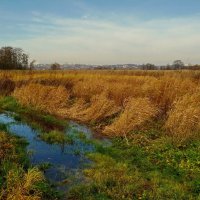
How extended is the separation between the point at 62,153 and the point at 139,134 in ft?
9.77

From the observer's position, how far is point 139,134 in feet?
38.1

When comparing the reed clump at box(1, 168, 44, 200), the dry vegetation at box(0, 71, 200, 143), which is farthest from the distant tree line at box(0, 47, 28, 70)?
the reed clump at box(1, 168, 44, 200)

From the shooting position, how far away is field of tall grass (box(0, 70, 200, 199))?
23.5ft

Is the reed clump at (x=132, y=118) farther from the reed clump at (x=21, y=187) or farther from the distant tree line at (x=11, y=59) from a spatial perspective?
the distant tree line at (x=11, y=59)

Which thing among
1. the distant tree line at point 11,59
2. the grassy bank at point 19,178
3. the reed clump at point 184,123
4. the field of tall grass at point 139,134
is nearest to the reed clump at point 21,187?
the grassy bank at point 19,178

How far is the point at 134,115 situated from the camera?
12.5 m

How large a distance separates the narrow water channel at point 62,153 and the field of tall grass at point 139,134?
0.42 metres

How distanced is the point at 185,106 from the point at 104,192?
5.59m

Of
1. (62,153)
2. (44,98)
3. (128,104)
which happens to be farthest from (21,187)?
(44,98)

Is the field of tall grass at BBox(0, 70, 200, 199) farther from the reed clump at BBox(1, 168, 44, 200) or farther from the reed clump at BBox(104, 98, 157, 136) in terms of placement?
the reed clump at BBox(1, 168, 44, 200)

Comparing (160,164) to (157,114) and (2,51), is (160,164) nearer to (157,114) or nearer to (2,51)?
(157,114)

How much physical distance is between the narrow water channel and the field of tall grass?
0.42 meters

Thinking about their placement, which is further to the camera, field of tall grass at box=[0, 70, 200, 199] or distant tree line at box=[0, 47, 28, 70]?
distant tree line at box=[0, 47, 28, 70]

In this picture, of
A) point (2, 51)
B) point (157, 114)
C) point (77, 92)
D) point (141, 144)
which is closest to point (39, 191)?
point (141, 144)
